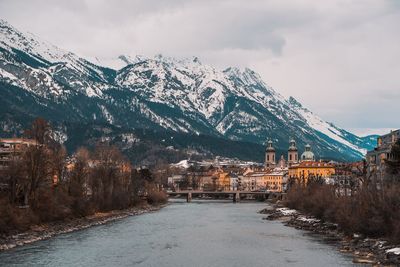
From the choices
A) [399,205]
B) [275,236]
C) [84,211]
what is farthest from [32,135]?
[399,205]

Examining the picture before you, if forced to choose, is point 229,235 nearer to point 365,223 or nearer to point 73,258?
point 365,223

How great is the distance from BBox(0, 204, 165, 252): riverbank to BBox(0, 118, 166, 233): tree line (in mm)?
1047

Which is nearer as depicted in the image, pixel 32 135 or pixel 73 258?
pixel 73 258

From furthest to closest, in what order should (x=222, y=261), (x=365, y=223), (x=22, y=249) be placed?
(x=365, y=223) → (x=22, y=249) → (x=222, y=261)

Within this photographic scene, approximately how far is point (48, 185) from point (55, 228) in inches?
471

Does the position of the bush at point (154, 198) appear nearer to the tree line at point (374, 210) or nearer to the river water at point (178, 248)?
the river water at point (178, 248)

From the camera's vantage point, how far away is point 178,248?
72.6 meters

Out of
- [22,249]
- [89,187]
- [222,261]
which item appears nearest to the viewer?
[222,261]

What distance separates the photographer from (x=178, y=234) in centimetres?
9000

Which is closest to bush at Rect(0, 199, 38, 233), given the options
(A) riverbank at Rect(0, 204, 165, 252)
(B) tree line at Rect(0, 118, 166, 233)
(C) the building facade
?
(B) tree line at Rect(0, 118, 166, 233)

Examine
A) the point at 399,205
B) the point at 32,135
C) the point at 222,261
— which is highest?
the point at 32,135

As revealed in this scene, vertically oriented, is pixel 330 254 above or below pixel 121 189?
below

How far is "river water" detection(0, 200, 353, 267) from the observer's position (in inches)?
2404

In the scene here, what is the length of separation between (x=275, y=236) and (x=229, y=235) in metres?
6.32
